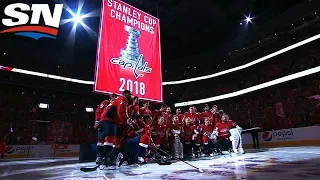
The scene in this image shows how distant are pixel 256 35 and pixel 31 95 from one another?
18.4 metres

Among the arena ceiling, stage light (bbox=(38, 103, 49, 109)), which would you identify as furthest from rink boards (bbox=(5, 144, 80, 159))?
the arena ceiling

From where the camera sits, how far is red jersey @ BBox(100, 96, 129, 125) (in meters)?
5.36

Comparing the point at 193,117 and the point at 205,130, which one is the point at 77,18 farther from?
the point at 205,130

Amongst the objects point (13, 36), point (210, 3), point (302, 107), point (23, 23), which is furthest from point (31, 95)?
point (302, 107)

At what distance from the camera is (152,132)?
710 cm

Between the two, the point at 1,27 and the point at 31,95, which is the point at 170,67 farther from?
the point at 1,27

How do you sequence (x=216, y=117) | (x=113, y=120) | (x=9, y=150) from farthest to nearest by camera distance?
1. (x=9, y=150)
2. (x=216, y=117)
3. (x=113, y=120)

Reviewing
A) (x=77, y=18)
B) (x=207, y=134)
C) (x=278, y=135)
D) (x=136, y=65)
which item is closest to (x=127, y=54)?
(x=136, y=65)

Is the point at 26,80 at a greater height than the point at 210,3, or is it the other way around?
the point at 210,3

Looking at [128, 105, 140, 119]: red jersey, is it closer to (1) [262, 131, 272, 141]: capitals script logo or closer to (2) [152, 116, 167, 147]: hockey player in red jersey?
(2) [152, 116, 167, 147]: hockey player in red jersey

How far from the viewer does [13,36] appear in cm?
1633

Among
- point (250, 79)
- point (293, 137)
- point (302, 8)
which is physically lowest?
point (293, 137)

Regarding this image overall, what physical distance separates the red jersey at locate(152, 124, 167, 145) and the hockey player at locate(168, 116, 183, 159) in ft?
0.97

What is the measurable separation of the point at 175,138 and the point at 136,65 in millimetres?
2756
